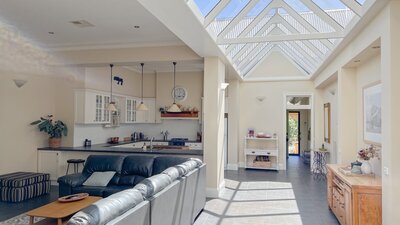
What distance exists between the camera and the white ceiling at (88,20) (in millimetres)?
4117

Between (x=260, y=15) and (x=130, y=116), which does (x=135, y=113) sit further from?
(x=260, y=15)

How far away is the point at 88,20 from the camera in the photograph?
15.5 ft

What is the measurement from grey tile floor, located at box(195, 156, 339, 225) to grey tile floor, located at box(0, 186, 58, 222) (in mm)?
2942

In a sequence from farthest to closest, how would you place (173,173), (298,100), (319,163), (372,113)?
(298,100) < (319,163) < (372,113) < (173,173)

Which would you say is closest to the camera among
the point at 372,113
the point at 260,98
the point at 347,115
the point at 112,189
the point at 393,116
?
the point at 393,116

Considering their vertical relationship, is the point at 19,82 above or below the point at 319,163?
above

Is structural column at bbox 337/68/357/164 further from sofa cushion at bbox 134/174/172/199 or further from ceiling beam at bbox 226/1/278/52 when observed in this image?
sofa cushion at bbox 134/174/172/199

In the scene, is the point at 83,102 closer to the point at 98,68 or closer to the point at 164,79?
the point at 98,68

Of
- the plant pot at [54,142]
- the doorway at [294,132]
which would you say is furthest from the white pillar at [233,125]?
the doorway at [294,132]

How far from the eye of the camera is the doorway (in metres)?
13.3

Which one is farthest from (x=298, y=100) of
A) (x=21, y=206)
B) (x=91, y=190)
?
(x=21, y=206)

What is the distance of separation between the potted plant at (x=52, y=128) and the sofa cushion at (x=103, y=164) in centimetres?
172

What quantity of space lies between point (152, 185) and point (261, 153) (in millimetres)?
6498

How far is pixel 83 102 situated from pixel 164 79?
3.36 metres
